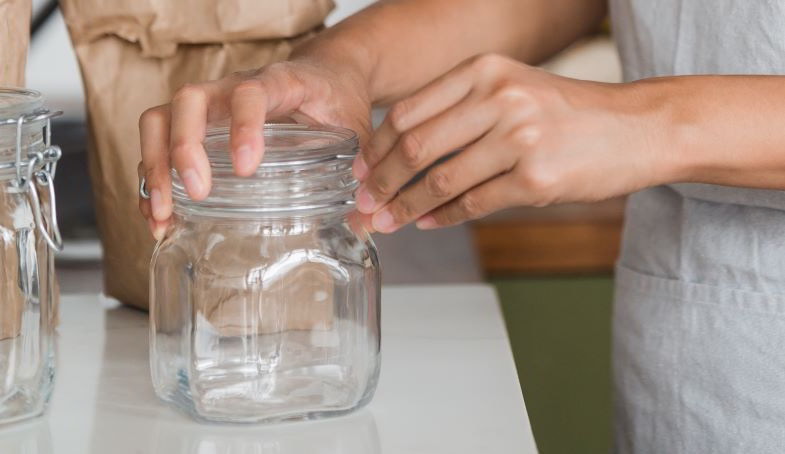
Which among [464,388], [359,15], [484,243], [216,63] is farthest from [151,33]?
[484,243]

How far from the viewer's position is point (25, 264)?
2.09 feet

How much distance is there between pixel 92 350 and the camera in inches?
30.4

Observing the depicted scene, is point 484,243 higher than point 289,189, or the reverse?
point 289,189

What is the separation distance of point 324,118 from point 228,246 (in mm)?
151

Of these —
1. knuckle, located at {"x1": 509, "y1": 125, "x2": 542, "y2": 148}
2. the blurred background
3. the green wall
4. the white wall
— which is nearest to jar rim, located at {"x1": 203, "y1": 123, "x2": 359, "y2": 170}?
knuckle, located at {"x1": 509, "y1": 125, "x2": 542, "y2": 148}

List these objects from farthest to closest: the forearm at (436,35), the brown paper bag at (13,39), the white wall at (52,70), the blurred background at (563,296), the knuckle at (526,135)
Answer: the blurred background at (563,296)
the white wall at (52,70)
the forearm at (436,35)
the brown paper bag at (13,39)
the knuckle at (526,135)

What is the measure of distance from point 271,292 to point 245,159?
9cm

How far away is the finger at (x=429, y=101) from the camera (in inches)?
22.8

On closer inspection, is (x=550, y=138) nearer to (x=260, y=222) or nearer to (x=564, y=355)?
(x=260, y=222)

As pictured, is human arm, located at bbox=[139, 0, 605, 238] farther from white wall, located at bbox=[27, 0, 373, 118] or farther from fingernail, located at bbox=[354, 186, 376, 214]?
white wall, located at bbox=[27, 0, 373, 118]

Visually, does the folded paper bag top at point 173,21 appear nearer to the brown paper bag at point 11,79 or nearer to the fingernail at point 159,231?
the brown paper bag at point 11,79

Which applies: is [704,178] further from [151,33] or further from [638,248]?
[151,33]

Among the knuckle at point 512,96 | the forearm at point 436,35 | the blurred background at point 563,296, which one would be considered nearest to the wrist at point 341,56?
the forearm at point 436,35

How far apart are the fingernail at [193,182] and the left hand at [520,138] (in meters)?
0.10
